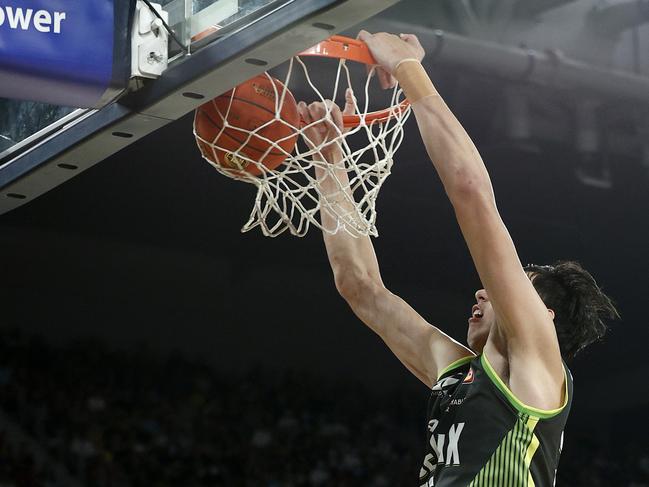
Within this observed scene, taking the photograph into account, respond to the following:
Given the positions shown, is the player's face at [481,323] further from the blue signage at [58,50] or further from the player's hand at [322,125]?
the blue signage at [58,50]

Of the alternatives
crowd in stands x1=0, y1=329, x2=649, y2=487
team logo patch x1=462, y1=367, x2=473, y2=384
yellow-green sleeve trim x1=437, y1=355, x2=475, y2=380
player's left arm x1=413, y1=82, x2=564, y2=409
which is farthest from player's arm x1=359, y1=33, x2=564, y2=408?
crowd in stands x1=0, y1=329, x2=649, y2=487

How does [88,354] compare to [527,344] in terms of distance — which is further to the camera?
[88,354]

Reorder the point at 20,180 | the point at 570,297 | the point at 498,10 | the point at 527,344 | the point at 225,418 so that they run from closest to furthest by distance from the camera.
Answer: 1. the point at 527,344
2. the point at 570,297
3. the point at 20,180
4. the point at 498,10
5. the point at 225,418

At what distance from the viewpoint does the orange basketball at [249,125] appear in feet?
7.79

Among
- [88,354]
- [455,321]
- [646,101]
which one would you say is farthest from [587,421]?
[88,354]

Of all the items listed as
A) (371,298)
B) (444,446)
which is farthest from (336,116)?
(444,446)

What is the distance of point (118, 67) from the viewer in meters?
2.08

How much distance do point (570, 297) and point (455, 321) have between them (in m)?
6.64

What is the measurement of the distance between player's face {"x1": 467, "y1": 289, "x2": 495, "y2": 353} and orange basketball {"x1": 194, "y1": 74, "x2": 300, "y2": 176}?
2.04ft

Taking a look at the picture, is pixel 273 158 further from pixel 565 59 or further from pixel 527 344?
pixel 565 59

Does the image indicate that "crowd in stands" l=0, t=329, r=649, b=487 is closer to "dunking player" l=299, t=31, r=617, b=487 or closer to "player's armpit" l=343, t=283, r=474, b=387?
"player's armpit" l=343, t=283, r=474, b=387

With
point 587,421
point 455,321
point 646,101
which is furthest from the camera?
point 587,421

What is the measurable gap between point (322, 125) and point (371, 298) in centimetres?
50

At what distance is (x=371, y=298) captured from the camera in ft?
8.86
